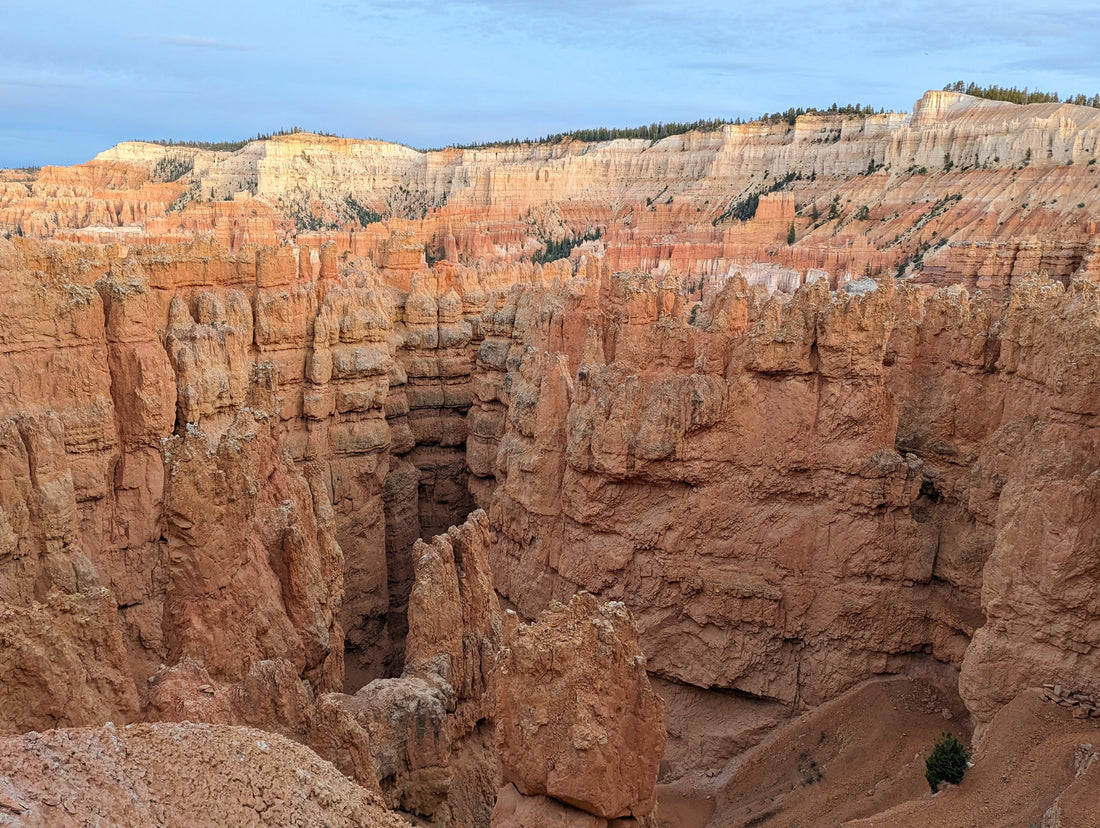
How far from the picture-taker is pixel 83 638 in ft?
29.3

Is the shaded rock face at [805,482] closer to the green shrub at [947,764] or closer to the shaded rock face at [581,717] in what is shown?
the green shrub at [947,764]

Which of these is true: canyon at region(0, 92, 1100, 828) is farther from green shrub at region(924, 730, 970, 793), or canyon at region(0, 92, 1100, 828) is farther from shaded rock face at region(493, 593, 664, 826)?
green shrub at region(924, 730, 970, 793)

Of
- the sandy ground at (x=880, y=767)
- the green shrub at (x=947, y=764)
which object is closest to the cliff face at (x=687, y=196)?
the sandy ground at (x=880, y=767)

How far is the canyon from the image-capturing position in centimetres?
895

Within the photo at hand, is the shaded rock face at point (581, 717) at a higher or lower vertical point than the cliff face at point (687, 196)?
lower

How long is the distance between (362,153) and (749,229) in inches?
3015

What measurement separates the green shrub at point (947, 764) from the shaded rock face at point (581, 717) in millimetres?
3874

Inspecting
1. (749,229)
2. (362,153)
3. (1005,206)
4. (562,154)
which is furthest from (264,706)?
(362,153)

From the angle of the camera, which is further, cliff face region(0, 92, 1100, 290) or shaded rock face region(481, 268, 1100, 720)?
cliff face region(0, 92, 1100, 290)

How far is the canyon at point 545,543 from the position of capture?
895 cm

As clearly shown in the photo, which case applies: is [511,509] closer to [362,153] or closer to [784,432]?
[784,432]

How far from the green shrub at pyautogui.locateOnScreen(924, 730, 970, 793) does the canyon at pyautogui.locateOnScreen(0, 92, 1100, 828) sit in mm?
261

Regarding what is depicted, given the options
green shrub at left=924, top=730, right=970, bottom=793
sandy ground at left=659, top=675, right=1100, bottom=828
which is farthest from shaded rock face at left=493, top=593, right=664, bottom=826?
green shrub at left=924, top=730, right=970, bottom=793

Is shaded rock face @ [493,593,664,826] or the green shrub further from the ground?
shaded rock face @ [493,593,664,826]
